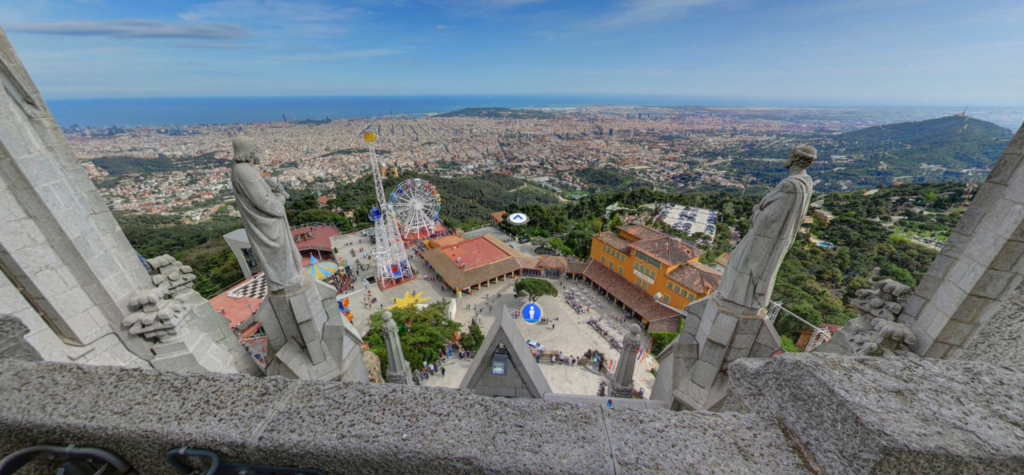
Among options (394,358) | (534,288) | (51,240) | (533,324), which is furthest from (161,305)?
(534,288)

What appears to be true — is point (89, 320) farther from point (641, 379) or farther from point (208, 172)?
point (208, 172)

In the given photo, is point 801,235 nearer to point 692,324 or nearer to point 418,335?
point 418,335

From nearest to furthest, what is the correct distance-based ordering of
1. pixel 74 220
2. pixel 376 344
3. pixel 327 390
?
pixel 327 390 < pixel 74 220 < pixel 376 344

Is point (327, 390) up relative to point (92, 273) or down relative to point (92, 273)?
up

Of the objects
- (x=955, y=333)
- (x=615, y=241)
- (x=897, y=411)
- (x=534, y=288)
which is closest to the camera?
(x=897, y=411)

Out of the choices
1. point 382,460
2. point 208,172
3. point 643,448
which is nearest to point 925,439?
point 643,448

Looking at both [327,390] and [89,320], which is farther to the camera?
[89,320]

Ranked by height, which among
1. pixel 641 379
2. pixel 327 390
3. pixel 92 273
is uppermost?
pixel 327 390
